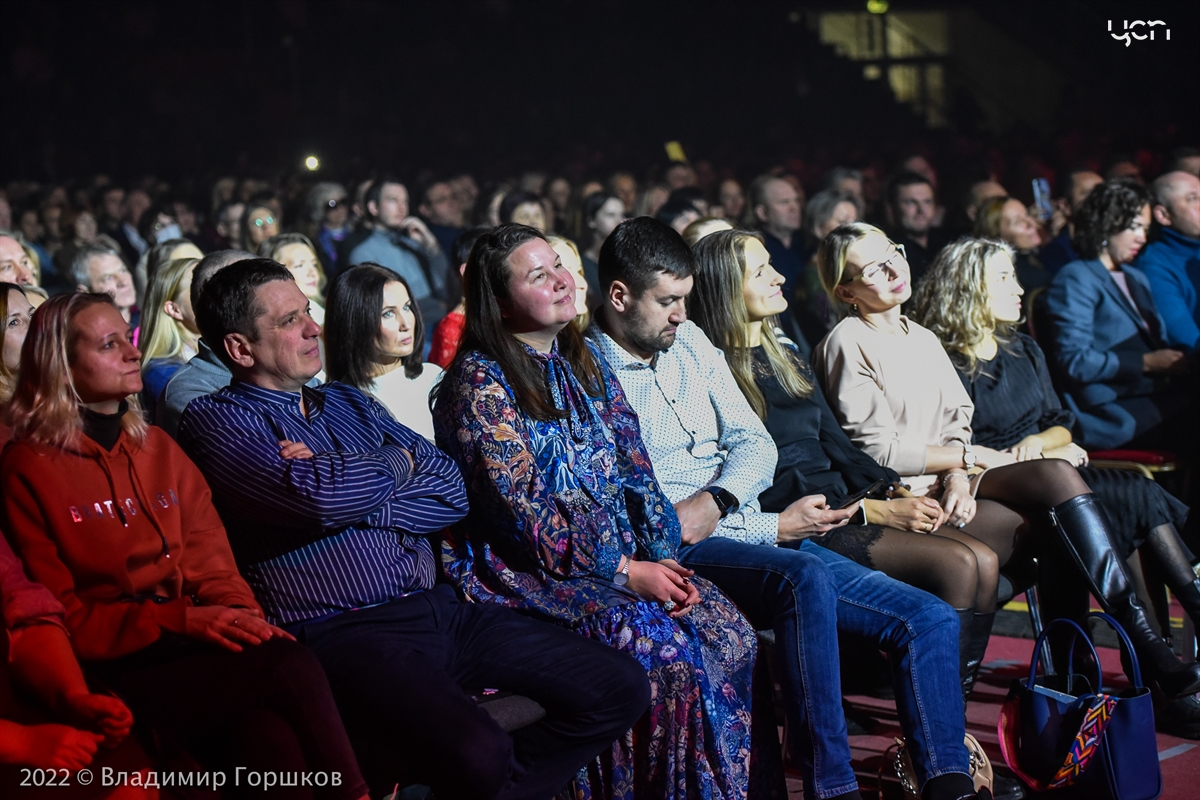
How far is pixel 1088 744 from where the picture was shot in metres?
2.60

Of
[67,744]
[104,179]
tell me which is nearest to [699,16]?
[104,179]

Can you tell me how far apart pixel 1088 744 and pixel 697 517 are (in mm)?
992

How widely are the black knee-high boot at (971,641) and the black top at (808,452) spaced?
44 cm

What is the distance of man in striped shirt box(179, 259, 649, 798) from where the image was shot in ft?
6.88

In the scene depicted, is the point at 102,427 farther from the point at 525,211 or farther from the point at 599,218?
the point at 599,218

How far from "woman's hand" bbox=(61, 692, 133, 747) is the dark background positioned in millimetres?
9486

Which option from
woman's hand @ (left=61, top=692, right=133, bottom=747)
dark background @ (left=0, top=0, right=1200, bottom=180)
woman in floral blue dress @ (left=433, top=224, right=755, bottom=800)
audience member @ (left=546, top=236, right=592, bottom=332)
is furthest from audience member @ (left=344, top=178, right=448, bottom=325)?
woman's hand @ (left=61, top=692, right=133, bottom=747)

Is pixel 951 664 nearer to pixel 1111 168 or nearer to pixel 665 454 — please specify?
pixel 665 454

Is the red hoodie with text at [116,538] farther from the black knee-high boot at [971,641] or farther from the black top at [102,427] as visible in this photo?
the black knee-high boot at [971,641]

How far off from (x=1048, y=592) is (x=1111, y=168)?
4.83 metres

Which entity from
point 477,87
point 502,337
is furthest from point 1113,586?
point 477,87

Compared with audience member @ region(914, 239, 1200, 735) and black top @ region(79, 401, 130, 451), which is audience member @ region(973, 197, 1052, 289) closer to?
audience member @ region(914, 239, 1200, 735)

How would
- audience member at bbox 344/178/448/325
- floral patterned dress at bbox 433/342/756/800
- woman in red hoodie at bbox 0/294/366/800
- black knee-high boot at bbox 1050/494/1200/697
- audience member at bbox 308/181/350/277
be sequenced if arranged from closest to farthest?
1. woman in red hoodie at bbox 0/294/366/800
2. floral patterned dress at bbox 433/342/756/800
3. black knee-high boot at bbox 1050/494/1200/697
4. audience member at bbox 344/178/448/325
5. audience member at bbox 308/181/350/277

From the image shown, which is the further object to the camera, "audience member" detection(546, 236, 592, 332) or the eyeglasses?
"audience member" detection(546, 236, 592, 332)
